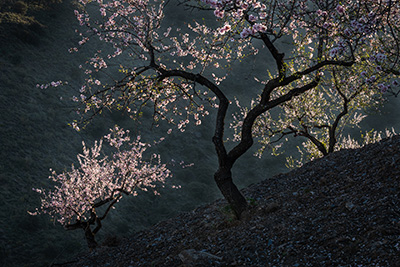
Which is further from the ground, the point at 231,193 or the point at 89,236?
the point at 89,236

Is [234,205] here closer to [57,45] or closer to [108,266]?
[108,266]

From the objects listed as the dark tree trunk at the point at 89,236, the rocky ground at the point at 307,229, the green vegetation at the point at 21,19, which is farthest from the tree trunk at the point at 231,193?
the green vegetation at the point at 21,19

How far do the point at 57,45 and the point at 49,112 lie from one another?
12.3m

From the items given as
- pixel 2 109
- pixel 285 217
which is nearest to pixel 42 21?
pixel 2 109

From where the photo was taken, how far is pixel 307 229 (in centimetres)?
527

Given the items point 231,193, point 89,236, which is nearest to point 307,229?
point 231,193

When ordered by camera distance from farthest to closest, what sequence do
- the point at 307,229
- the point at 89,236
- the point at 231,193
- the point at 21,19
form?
the point at 21,19 < the point at 89,236 < the point at 231,193 < the point at 307,229

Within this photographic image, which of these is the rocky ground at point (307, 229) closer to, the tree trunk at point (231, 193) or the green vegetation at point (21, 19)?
the tree trunk at point (231, 193)

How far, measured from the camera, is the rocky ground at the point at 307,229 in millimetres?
Answer: 4367

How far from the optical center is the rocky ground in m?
4.37

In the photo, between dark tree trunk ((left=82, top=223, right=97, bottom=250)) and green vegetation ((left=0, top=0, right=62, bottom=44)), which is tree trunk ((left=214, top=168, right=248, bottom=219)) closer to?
dark tree trunk ((left=82, top=223, right=97, bottom=250))

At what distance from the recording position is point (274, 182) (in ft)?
33.9

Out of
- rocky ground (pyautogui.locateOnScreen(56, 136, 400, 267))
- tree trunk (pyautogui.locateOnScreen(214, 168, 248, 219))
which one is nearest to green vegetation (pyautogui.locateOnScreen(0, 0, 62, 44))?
rocky ground (pyautogui.locateOnScreen(56, 136, 400, 267))

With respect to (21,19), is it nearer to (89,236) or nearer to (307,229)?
(89,236)
